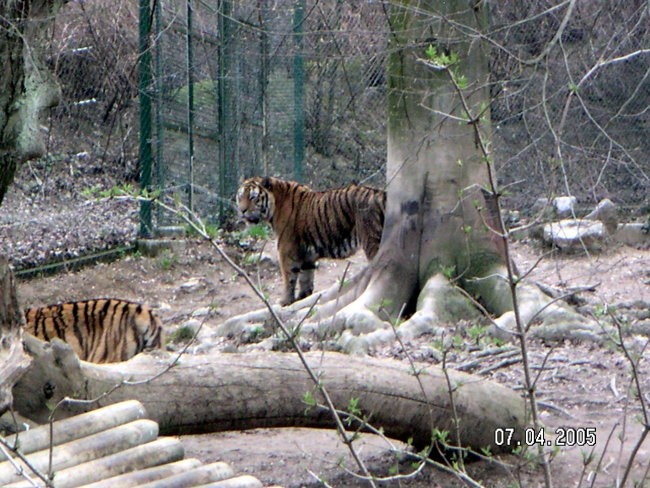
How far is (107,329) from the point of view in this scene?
20.2ft

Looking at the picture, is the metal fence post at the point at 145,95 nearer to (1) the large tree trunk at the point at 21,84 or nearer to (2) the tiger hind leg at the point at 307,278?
(2) the tiger hind leg at the point at 307,278

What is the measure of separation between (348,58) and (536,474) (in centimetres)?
834

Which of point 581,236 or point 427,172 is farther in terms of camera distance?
point 581,236

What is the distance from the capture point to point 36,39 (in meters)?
3.82

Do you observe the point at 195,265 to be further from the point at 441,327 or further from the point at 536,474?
the point at 536,474

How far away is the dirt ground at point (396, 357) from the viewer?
186 inches

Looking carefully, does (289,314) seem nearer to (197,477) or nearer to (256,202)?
(256,202)

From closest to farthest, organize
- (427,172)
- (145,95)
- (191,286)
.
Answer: (427,172) → (191,286) → (145,95)

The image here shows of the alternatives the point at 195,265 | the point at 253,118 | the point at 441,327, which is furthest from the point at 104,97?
the point at 441,327

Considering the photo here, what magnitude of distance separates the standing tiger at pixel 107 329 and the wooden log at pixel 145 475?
2378mm

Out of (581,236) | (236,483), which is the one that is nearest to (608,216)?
(581,236)

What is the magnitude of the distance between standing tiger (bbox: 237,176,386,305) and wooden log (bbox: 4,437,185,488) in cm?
511

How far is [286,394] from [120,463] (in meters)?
0.92

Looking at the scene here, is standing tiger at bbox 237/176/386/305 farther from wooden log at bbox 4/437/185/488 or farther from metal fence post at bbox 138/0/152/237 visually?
wooden log at bbox 4/437/185/488
